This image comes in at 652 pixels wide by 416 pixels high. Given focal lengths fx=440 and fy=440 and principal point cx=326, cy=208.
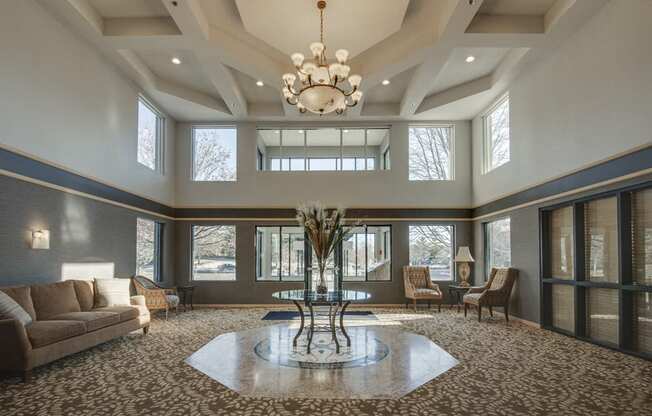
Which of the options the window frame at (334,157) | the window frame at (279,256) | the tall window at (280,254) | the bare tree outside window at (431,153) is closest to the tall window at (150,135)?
the window frame at (334,157)

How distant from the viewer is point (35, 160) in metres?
5.82

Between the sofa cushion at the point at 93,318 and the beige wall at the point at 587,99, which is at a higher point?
the beige wall at the point at 587,99

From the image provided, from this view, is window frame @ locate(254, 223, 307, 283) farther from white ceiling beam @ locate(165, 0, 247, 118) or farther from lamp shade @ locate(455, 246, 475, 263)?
lamp shade @ locate(455, 246, 475, 263)

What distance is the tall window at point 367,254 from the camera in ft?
36.3

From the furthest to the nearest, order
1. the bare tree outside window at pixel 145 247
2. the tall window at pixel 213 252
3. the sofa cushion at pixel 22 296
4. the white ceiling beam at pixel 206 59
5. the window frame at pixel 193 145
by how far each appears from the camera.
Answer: the window frame at pixel 193 145 < the tall window at pixel 213 252 < the bare tree outside window at pixel 145 247 < the white ceiling beam at pixel 206 59 < the sofa cushion at pixel 22 296

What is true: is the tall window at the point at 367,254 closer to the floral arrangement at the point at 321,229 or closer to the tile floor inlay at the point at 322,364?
the tile floor inlay at the point at 322,364

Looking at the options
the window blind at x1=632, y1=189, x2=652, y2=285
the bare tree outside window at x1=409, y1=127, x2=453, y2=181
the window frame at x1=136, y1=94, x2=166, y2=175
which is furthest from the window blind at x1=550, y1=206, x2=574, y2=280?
the window frame at x1=136, y1=94, x2=166, y2=175

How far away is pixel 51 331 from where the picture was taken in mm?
4762

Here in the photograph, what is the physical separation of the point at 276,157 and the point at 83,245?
5.41m

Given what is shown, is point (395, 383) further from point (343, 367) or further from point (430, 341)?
point (430, 341)

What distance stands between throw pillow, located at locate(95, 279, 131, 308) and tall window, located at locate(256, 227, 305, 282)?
4401mm

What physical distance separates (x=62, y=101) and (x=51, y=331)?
3397mm

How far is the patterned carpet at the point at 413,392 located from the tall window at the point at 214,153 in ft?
17.8

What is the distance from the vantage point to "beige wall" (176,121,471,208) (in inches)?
434
